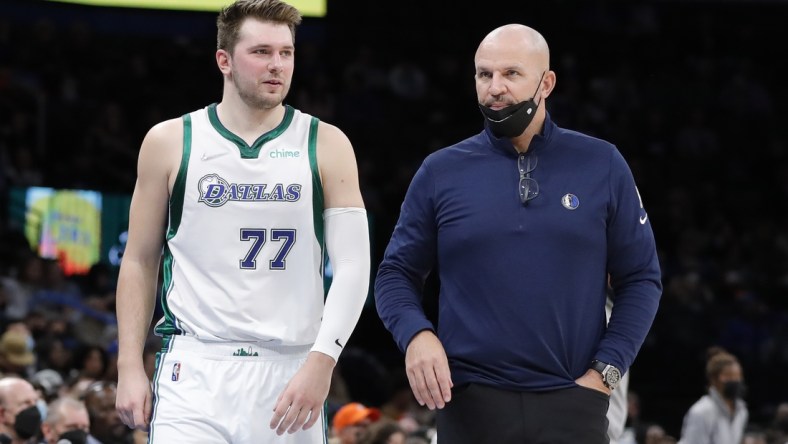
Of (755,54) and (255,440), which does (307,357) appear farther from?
(755,54)

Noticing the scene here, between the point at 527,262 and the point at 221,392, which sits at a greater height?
the point at 527,262

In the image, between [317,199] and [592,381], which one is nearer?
[592,381]

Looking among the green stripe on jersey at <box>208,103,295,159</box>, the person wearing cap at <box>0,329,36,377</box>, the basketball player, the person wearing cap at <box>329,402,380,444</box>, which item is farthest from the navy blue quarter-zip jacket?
the person wearing cap at <box>0,329,36,377</box>

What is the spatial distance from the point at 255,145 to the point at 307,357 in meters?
0.76

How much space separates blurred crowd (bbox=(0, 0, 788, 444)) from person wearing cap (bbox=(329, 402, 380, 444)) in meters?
1.96

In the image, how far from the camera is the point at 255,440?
Answer: 4.43 m

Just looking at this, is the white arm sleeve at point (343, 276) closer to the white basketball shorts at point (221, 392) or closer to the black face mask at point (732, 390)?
the white basketball shorts at point (221, 392)

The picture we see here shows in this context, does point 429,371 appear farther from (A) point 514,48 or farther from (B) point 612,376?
(A) point 514,48

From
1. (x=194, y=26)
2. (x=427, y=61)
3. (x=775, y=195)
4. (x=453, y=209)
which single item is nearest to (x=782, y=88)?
(x=775, y=195)

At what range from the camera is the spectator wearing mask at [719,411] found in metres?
11.4

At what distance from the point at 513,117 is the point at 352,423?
5746 millimetres

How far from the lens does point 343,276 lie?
4.54 m

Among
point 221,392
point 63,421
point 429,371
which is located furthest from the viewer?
point 63,421

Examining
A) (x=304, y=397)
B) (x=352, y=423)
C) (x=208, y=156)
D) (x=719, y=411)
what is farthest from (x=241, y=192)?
(x=719, y=411)
